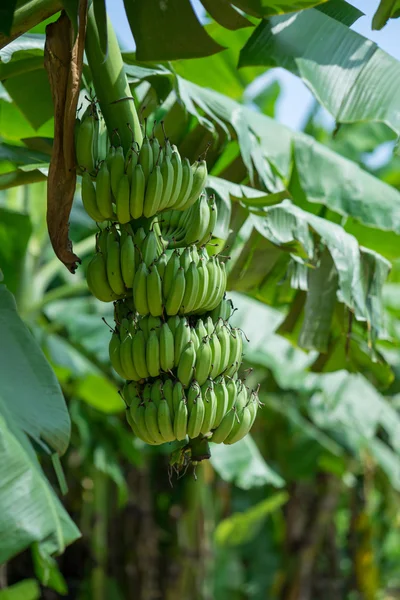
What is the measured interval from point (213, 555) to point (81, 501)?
0.93 m

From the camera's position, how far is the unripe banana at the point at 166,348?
117cm

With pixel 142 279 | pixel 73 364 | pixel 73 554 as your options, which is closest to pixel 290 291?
pixel 142 279

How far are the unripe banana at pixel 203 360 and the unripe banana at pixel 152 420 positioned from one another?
86 mm

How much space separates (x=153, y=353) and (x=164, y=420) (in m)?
0.10

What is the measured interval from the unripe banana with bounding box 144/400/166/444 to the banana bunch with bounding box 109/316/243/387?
0.05 meters

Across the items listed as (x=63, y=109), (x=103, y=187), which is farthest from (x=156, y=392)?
(x=63, y=109)

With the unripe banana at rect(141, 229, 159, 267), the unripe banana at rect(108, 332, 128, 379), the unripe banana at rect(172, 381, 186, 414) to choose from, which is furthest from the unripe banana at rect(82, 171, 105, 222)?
the unripe banana at rect(172, 381, 186, 414)

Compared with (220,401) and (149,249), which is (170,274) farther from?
(220,401)

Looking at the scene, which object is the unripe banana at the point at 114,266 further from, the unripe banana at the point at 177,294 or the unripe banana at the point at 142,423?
the unripe banana at the point at 142,423

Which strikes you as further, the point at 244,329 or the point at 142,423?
the point at 244,329

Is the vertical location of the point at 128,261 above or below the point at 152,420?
above

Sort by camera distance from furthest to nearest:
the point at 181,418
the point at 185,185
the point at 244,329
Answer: the point at 244,329 → the point at 185,185 → the point at 181,418

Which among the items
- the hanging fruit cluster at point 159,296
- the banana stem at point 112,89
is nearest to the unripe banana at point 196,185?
the hanging fruit cluster at point 159,296

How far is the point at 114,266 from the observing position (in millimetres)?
1208
